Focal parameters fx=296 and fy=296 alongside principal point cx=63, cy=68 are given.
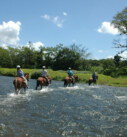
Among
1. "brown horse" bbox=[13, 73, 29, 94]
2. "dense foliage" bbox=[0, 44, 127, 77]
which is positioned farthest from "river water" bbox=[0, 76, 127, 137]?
"dense foliage" bbox=[0, 44, 127, 77]

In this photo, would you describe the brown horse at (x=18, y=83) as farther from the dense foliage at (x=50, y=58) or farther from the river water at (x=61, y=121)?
the dense foliage at (x=50, y=58)

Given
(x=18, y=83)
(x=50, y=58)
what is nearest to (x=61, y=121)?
(x=18, y=83)

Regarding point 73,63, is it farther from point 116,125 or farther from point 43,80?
point 116,125

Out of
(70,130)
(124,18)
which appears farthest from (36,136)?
(124,18)

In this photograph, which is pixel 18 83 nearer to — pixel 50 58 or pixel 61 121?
pixel 61 121

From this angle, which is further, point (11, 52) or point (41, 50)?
point (11, 52)

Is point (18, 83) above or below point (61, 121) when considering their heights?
above

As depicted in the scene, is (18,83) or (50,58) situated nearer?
(18,83)

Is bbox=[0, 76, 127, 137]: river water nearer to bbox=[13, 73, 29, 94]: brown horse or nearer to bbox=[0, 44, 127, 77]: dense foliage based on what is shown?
bbox=[13, 73, 29, 94]: brown horse

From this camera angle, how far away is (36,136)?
12.5m

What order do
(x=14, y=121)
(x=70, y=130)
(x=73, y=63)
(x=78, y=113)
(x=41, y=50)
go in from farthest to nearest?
(x=41, y=50), (x=73, y=63), (x=78, y=113), (x=14, y=121), (x=70, y=130)

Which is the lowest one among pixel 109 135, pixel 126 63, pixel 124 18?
pixel 109 135

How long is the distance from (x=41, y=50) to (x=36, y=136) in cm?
11079

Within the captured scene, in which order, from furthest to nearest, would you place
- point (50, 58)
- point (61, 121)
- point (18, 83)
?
point (50, 58) → point (18, 83) → point (61, 121)
